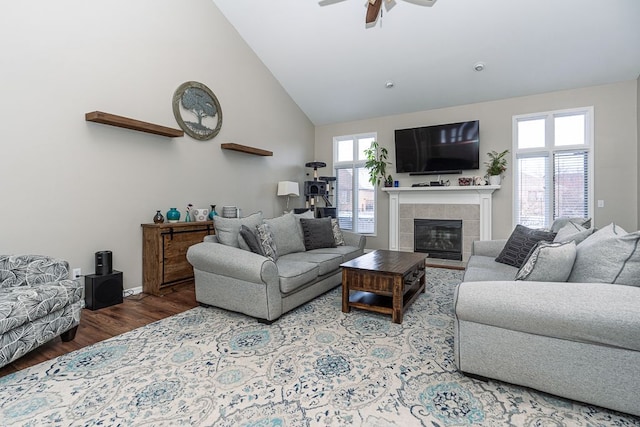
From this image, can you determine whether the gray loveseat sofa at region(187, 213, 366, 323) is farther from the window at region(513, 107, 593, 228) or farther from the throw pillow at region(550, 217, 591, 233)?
the window at region(513, 107, 593, 228)

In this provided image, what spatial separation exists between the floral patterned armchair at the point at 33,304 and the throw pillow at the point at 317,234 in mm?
2381

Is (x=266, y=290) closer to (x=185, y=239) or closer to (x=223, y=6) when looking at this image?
(x=185, y=239)

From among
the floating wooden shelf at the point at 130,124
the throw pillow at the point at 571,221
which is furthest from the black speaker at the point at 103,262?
the throw pillow at the point at 571,221

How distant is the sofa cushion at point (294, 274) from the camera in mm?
2818

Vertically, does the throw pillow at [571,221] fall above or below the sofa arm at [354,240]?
above

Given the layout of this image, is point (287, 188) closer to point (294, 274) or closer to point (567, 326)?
point (294, 274)

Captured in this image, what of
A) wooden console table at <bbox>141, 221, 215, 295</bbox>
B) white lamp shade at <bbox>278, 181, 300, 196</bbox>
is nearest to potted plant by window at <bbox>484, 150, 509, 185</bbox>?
white lamp shade at <bbox>278, 181, 300, 196</bbox>

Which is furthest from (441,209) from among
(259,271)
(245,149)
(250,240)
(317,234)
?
(259,271)

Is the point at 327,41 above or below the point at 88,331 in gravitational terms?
above

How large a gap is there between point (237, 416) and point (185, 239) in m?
2.73

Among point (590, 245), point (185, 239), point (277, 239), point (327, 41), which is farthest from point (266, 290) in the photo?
point (327, 41)

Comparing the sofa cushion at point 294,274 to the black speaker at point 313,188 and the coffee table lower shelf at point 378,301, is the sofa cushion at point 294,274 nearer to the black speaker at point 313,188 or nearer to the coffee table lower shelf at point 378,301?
the coffee table lower shelf at point 378,301

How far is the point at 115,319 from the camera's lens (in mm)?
2900

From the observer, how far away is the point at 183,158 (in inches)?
167
